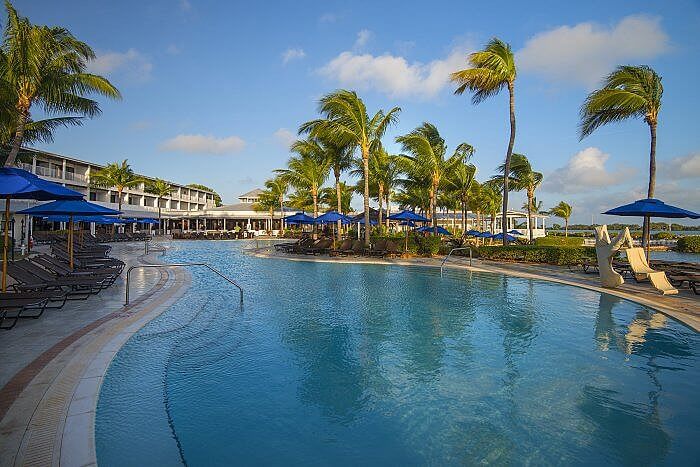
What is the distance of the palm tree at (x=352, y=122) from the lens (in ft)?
69.9

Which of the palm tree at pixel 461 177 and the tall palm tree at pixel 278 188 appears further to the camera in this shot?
the tall palm tree at pixel 278 188

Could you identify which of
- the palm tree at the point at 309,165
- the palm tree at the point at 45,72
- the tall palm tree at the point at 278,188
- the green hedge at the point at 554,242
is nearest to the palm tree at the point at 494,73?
the palm tree at the point at 309,165

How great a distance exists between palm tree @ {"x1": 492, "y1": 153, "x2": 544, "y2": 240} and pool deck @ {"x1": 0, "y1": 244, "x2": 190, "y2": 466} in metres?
27.2

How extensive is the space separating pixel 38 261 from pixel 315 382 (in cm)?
949

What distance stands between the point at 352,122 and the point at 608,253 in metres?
14.9

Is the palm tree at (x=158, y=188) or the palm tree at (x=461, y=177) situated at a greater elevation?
the palm tree at (x=158, y=188)

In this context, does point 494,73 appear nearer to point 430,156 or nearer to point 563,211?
point 430,156

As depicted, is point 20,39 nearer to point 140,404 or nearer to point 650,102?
point 140,404

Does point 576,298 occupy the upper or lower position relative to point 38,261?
lower

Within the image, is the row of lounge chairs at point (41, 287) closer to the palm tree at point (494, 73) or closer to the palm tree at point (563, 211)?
the palm tree at point (494, 73)

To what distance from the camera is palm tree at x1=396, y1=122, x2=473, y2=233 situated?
23984 mm

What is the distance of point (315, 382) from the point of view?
4980 millimetres

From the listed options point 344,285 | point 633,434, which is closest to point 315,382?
point 633,434

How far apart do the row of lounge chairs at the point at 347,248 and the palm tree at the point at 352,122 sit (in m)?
0.77
